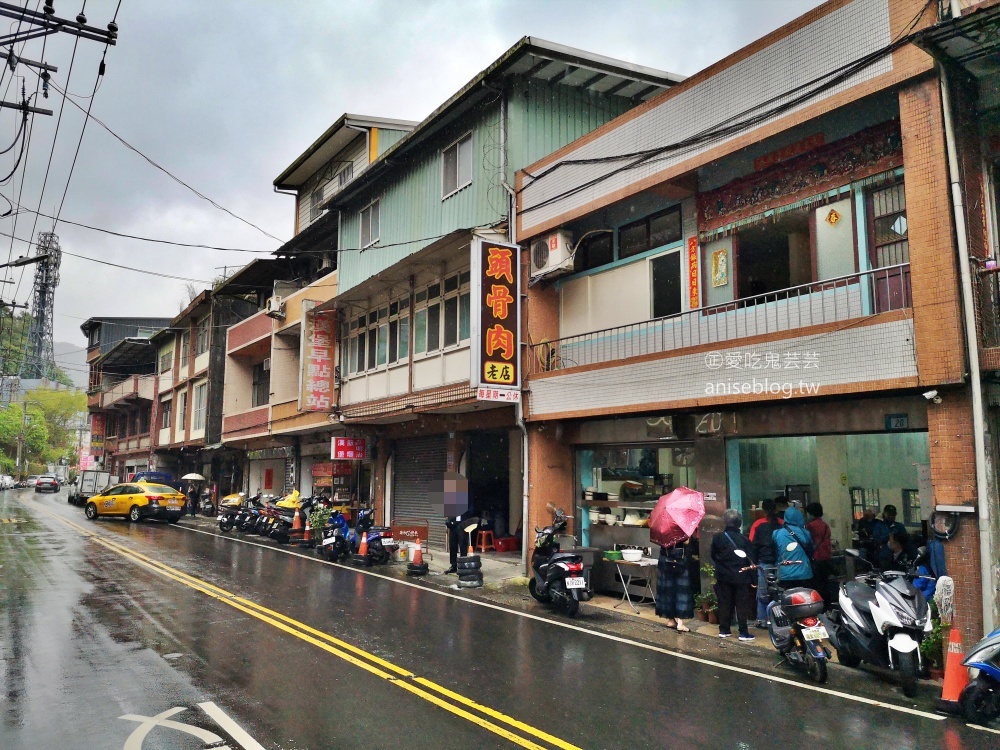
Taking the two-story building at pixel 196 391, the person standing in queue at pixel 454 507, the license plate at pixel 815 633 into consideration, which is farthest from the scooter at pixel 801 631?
the two-story building at pixel 196 391

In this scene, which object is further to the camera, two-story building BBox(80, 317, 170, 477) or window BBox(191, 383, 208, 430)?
two-story building BBox(80, 317, 170, 477)

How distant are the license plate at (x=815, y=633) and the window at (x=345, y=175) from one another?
2130 centimetres

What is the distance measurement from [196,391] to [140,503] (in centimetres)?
1069

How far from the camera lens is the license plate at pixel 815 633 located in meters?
7.72

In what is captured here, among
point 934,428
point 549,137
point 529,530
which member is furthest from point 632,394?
point 549,137

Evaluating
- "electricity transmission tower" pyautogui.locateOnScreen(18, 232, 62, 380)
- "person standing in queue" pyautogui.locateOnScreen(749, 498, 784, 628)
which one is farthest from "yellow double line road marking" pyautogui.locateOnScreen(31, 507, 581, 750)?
"electricity transmission tower" pyautogui.locateOnScreen(18, 232, 62, 380)

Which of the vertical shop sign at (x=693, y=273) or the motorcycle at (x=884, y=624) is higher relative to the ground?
the vertical shop sign at (x=693, y=273)

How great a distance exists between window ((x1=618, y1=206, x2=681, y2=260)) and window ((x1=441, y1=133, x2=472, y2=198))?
4.85 metres

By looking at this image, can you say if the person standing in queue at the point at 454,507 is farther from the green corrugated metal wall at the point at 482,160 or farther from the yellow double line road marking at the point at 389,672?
the green corrugated metal wall at the point at 482,160

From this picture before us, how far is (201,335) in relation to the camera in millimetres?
39406

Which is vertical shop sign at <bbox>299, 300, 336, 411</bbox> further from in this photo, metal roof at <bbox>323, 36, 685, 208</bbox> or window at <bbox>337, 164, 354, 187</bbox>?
metal roof at <bbox>323, 36, 685, 208</bbox>

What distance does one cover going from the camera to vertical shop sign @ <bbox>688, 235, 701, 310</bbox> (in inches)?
492

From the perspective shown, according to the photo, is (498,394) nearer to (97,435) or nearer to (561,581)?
(561,581)

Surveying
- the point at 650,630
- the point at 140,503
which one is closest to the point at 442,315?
the point at 650,630
